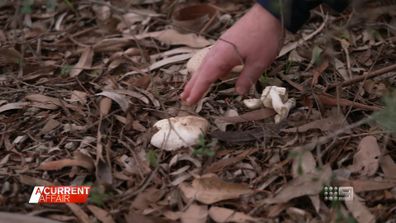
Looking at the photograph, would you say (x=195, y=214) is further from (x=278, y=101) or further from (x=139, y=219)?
(x=278, y=101)

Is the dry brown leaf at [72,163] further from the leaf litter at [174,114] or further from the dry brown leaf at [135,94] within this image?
the dry brown leaf at [135,94]

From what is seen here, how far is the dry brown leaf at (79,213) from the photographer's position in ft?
3.79

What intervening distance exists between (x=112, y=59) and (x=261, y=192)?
67cm

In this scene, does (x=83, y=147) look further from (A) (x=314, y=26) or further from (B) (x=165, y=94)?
(A) (x=314, y=26)

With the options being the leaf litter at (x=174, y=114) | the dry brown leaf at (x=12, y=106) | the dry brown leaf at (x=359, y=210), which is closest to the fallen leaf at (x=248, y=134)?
the leaf litter at (x=174, y=114)

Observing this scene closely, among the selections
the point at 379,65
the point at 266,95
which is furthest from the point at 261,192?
the point at 379,65

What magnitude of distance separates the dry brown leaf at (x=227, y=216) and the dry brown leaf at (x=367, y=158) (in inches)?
9.8

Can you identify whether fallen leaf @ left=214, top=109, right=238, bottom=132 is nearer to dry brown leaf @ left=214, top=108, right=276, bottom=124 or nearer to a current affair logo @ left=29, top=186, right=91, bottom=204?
dry brown leaf @ left=214, top=108, right=276, bottom=124

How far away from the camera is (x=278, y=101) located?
135 cm

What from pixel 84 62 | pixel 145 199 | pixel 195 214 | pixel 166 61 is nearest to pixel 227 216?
pixel 195 214

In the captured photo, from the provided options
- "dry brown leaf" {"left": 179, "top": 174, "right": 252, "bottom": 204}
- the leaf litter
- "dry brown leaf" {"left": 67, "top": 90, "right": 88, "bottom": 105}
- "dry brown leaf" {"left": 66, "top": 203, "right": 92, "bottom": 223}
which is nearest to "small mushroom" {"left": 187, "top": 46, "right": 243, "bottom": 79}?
the leaf litter

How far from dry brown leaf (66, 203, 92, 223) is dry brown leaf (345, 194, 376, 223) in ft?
1.58

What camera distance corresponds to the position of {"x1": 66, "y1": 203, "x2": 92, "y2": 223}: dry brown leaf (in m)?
1.16

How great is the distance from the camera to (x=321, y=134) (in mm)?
1285
